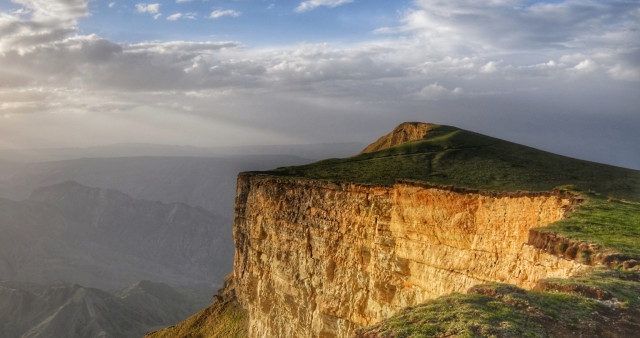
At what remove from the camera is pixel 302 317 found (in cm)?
3997

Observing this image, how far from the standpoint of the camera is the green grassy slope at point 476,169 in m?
38.8

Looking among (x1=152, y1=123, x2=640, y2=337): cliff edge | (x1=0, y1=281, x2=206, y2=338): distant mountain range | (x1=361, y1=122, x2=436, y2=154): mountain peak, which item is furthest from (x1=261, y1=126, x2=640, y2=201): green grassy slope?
(x1=0, y1=281, x2=206, y2=338): distant mountain range

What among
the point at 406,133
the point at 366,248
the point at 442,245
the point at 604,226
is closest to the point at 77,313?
the point at 406,133

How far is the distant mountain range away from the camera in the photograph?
118875 mm

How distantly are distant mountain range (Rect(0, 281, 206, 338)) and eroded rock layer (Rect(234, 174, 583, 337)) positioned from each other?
89790 millimetres

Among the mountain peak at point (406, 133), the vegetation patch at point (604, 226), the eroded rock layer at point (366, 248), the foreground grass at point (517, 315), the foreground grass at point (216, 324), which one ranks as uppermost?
the mountain peak at point (406, 133)

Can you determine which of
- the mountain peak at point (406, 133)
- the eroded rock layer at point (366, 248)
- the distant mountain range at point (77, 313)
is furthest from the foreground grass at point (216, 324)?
the distant mountain range at point (77, 313)

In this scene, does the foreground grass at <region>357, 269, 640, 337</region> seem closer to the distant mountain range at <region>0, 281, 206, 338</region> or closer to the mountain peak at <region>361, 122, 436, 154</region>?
the mountain peak at <region>361, 122, 436, 154</region>

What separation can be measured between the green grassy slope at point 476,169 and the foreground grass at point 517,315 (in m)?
26.5

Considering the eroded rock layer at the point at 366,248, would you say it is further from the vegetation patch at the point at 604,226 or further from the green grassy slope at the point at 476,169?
the green grassy slope at the point at 476,169

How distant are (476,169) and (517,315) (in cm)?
3656

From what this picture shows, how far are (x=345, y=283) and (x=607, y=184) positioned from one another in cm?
2355

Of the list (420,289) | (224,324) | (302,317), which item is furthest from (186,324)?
(420,289)

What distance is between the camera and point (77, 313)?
124188mm
